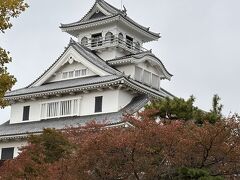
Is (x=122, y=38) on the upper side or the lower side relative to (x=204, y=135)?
upper

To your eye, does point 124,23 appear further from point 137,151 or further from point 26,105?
point 137,151

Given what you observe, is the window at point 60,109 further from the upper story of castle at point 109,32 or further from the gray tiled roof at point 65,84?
the upper story of castle at point 109,32

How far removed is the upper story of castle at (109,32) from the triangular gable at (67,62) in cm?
327

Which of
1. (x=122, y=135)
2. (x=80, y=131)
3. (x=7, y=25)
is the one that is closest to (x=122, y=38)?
(x=80, y=131)

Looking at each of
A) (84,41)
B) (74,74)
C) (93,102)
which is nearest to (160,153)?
(93,102)

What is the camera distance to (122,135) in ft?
56.5

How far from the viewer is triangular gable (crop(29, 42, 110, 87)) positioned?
3600cm

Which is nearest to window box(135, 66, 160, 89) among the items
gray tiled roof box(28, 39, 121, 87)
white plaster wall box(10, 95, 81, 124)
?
gray tiled roof box(28, 39, 121, 87)

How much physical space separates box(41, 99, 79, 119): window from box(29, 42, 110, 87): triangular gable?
2120mm

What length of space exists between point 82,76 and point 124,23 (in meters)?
6.22

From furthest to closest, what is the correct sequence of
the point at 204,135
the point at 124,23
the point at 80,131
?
the point at 124,23 < the point at 80,131 < the point at 204,135

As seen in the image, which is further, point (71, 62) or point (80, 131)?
point (71, 62)

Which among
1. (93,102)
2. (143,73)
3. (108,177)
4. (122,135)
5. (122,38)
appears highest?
(122,38)

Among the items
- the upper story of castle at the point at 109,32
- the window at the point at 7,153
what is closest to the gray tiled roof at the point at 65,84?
the window at the point at 7,153
